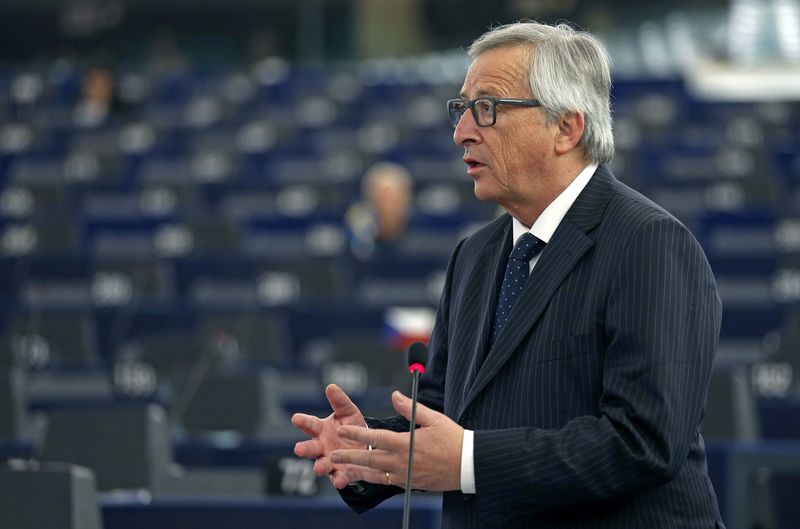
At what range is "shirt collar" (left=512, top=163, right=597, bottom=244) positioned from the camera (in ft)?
7.84

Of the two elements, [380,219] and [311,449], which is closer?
[311,449]

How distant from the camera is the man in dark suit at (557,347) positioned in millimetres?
2115

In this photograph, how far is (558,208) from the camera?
7.85 feet

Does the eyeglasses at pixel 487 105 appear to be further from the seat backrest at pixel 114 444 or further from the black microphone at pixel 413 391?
the seat backrest at pixel 114 444

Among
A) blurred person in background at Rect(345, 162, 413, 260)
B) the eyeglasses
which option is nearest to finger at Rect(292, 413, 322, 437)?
the eyeglasses

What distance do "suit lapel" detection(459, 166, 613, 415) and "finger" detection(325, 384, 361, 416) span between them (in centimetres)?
20

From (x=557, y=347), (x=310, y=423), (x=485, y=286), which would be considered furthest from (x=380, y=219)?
(x=557, y=347)

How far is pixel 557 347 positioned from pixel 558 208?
0.92 feet

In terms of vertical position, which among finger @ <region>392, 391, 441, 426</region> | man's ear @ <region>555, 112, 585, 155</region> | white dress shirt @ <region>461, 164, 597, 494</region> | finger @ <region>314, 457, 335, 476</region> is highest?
man's ear @ <region>555, 112, 585, 155</region>

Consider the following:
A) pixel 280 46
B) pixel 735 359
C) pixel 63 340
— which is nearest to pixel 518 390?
pixel 735 359

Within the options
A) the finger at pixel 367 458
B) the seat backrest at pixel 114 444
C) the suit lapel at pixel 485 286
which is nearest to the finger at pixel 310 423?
the finger at pixel 367 458

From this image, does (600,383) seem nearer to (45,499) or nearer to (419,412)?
(419,412)

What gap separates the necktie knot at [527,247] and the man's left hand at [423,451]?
39cm

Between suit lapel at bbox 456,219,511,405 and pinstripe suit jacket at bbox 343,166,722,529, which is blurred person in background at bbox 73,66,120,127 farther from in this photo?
pinstripe suit jacket at bbox 343,166,722,529
